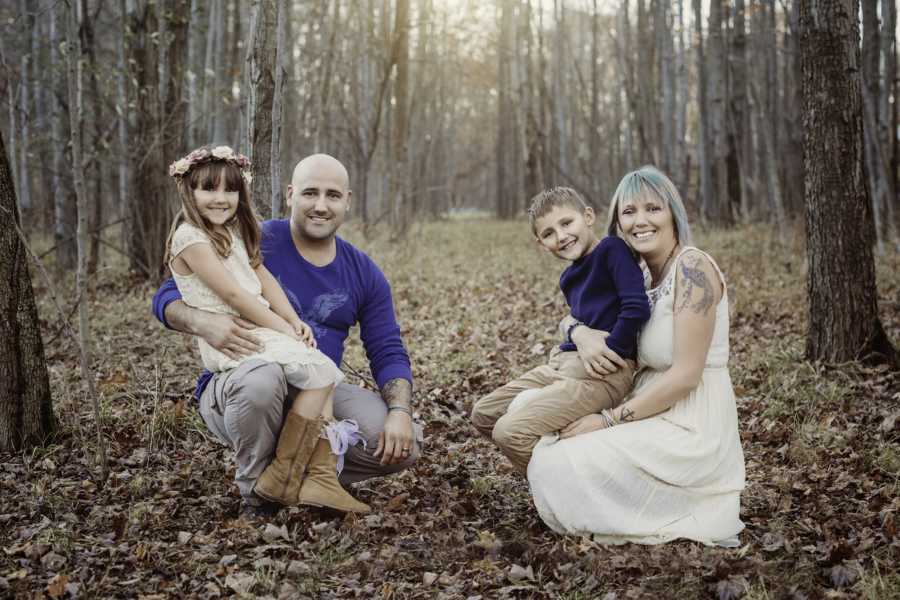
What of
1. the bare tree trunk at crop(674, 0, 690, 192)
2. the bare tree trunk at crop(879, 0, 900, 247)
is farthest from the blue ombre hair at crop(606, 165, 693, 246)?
the bare tree trunk at crop(674, 0, 690, 192)

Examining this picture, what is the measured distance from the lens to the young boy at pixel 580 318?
10.4 feet

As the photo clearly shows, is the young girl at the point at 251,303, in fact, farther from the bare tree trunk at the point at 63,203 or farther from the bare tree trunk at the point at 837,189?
the bare tree trunk at the point at 63,203

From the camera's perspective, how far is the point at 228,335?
326cm

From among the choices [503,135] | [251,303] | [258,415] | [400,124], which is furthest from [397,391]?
[503,135]

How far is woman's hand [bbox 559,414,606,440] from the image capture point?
3205mm

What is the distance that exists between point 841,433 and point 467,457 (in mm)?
2129

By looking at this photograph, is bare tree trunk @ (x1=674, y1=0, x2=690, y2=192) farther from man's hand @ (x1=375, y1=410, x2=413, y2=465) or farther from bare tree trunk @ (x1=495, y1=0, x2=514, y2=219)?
man's hand @ (x1=375, y1=410, x2=413, y2=465)

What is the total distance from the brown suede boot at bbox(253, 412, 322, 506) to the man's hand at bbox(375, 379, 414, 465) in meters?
0.35

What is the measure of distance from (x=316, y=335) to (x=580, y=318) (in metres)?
1.26

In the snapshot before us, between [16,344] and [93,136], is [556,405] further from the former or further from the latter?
[93,136]

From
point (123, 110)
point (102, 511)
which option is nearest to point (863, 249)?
point (102, 511)

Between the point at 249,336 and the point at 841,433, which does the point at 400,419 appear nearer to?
the point at 249,336

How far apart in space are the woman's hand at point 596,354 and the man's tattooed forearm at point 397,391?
864mm

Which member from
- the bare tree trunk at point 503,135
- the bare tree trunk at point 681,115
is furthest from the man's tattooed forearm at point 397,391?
the bare tree trunk at point 503,135
